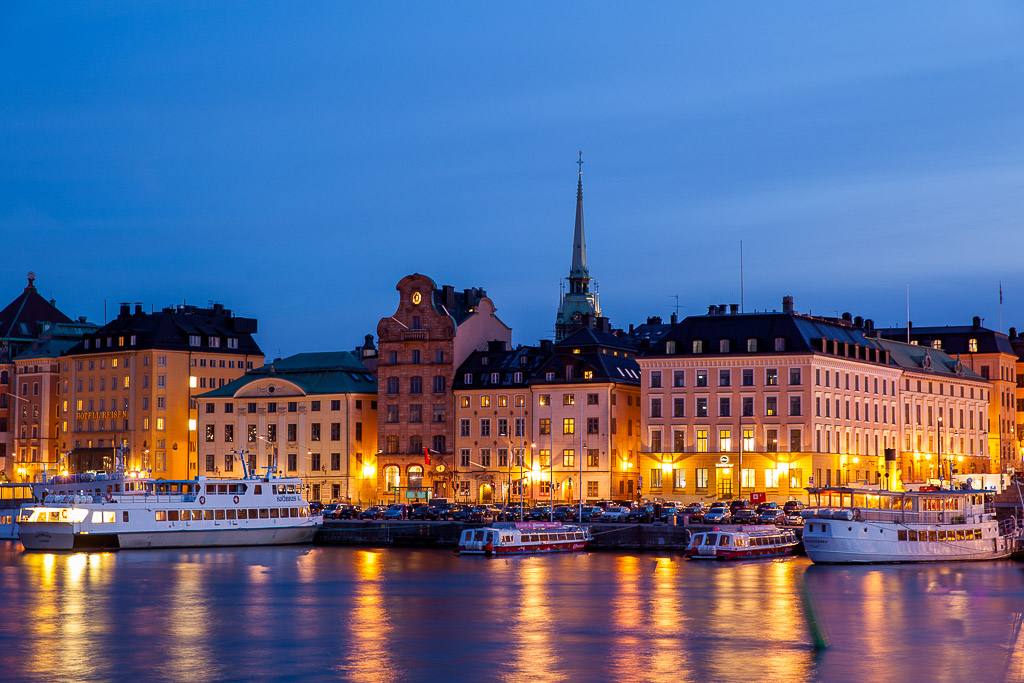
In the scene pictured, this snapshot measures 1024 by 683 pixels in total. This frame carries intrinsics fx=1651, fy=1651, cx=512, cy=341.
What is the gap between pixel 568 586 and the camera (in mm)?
85250

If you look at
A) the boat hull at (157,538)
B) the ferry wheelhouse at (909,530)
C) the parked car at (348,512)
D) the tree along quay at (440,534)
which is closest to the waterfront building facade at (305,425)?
the parked car at (348,512)

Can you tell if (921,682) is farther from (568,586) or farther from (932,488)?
(932,488)

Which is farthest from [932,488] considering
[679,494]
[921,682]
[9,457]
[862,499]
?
[9,457]

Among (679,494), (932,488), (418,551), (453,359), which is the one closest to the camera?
(932,488)

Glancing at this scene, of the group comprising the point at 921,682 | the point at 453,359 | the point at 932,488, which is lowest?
the point at 921,682

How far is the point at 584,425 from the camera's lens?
5443 inches

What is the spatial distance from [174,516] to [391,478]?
32781 millimetres

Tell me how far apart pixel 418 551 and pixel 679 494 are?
88.3ft

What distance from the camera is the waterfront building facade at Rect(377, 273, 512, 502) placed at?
146 metres

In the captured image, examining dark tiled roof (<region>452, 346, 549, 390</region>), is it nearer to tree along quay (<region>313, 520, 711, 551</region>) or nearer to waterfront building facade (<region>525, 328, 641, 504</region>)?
waterfront building facade (<region>525, 328, 641, 504</region>)

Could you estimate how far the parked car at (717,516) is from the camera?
112312mm

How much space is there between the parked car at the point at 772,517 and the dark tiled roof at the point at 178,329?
73098mm

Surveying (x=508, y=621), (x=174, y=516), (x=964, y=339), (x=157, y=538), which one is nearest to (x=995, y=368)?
(x=964, y=339)

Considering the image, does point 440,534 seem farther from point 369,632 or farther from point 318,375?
point 369,632
